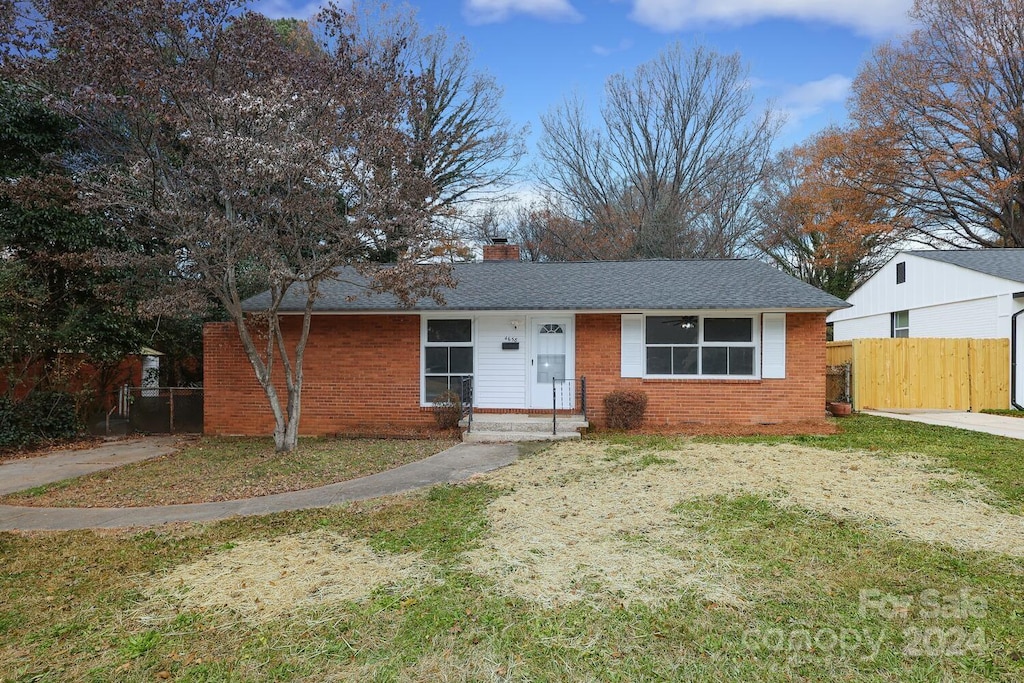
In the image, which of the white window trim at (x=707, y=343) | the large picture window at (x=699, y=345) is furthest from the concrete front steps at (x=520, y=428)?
the large picture window at (x=699, y=345)

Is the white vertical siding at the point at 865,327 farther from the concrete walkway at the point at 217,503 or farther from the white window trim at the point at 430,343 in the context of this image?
the concrete walkway at the point at 217,503

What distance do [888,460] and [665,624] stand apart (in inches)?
243

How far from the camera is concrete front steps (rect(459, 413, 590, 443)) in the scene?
10.0m

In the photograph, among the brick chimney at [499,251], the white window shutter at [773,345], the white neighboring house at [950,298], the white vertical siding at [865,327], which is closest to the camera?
the white window shutter at [773,345]

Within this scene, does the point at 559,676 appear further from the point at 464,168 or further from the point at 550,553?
the point at 464,168

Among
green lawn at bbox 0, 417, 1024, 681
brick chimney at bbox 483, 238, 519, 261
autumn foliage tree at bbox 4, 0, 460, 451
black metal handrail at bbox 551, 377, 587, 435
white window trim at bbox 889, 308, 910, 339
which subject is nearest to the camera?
green lawn at bbox 0, 417, 1024, 681

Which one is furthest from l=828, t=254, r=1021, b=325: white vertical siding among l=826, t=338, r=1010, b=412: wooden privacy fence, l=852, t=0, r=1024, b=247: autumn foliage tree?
l=852, t=0, r=1024, b=247: autumn foliage tree

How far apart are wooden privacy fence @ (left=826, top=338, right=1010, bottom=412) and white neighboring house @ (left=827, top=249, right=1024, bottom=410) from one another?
40 centimetres

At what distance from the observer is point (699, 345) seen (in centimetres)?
1123

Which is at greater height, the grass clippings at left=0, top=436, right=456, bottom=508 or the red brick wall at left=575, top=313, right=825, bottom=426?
the red brick wall at left=575, top=313, right=825, bottom=426

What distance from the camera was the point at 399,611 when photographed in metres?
3.47

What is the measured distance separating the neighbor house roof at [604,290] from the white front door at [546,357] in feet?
1.88

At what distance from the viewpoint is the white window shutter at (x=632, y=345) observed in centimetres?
1128

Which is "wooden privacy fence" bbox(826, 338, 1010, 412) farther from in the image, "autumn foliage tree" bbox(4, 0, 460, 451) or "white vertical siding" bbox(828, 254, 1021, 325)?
"autumn foliage tree" bbox(4, 0, 460, 451)
